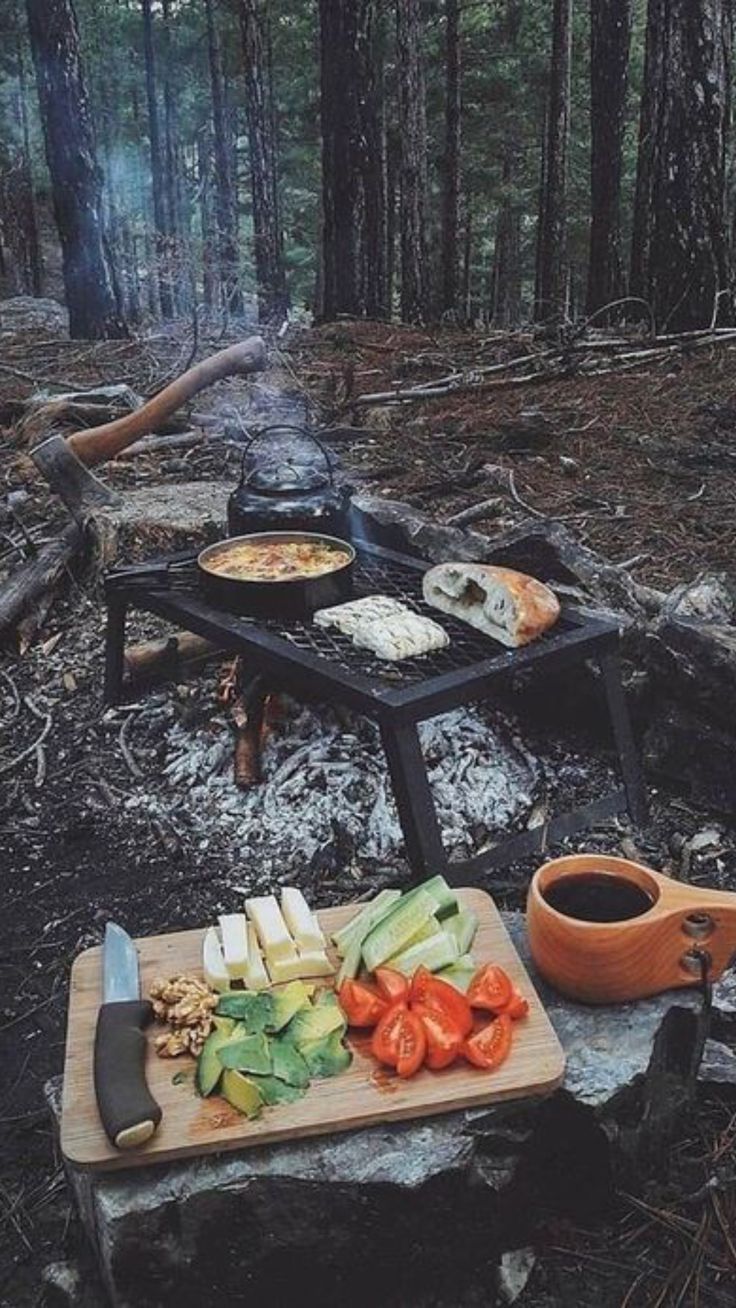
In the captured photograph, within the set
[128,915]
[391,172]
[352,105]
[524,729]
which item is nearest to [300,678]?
[128,915]

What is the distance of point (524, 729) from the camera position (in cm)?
473

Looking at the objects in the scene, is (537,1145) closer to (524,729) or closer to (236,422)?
(524,729)

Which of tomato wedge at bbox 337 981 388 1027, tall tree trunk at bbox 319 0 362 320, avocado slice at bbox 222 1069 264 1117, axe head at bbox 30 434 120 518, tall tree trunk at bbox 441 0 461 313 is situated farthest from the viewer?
tall tree trunk at bbox 441 0 461 313

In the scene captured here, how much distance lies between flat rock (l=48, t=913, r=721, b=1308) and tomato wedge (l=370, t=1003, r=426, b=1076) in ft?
0.44

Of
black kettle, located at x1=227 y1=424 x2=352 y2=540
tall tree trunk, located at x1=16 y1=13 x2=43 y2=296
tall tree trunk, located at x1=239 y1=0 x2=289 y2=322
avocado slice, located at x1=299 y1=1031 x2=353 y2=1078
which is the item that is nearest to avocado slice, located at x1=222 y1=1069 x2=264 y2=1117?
avocado slice, located at x1=299 y1=1031 x2=353 y2=1078

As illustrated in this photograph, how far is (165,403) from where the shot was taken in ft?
19.7

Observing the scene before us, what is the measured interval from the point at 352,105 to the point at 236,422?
24.4 ft

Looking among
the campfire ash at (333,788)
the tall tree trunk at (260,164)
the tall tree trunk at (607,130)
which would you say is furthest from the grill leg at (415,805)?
the tall tree trunk at (260,164)

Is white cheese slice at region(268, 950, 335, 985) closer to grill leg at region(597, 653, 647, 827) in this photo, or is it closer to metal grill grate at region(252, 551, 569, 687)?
metal grill grate at region(252, 551, 569, 687)

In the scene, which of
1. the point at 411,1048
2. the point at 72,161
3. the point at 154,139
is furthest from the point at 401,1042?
the point at 154,139

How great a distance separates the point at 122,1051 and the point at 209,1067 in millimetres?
202

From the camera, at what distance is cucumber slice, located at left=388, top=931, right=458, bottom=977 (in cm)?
257

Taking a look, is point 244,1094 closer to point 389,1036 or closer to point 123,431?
point 389,1036

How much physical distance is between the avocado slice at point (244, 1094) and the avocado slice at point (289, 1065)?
0.08 metres
